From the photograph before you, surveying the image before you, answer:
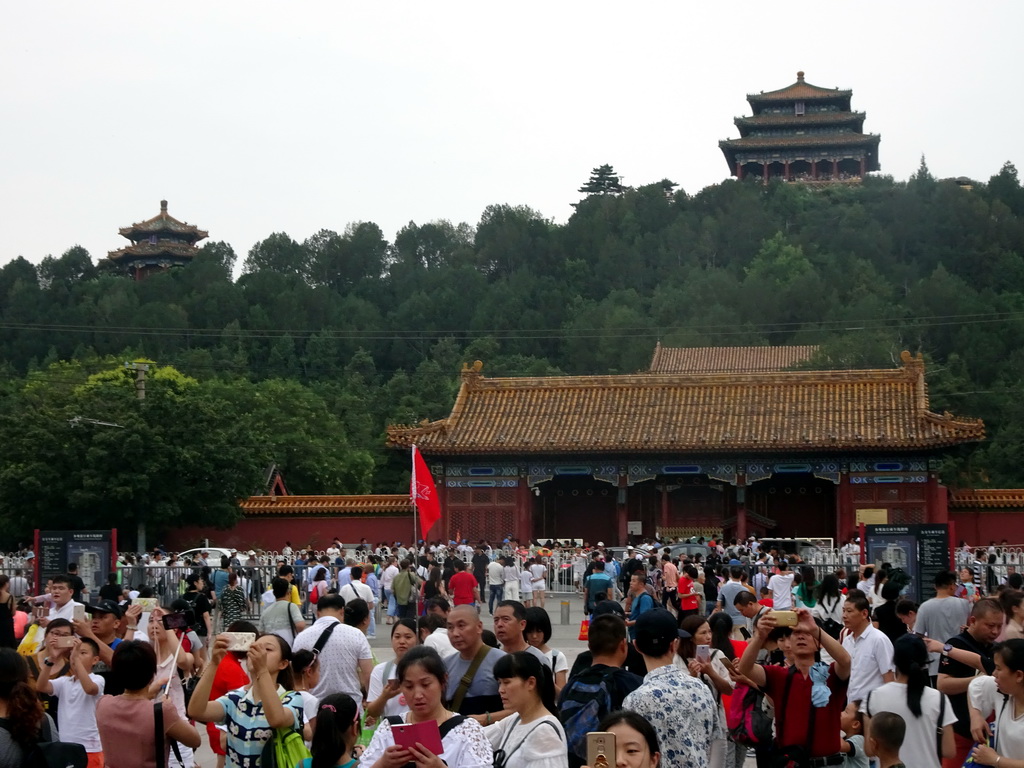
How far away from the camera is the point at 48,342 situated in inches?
3184

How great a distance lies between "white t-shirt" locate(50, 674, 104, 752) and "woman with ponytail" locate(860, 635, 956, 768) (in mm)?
4250

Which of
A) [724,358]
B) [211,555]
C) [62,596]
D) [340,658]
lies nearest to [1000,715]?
[340,658]

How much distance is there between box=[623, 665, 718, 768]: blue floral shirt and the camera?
21.8 ft

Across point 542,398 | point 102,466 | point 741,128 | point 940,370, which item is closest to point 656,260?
point 741,128

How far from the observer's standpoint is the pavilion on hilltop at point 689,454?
36.2 meters

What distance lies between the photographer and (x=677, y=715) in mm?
6676

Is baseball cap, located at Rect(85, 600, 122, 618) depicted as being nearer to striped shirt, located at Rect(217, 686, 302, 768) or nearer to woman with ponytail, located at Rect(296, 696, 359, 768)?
striped shirt, located at Rect(217, 686, 302, 768)

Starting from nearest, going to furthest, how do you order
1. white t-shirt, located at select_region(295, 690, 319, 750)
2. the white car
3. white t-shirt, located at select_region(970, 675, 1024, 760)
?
white t-shirt, located at select_region(970, 675, 1024, 760) < white t-shirt, located at select_region(295, 690, 319, 750) < the white car

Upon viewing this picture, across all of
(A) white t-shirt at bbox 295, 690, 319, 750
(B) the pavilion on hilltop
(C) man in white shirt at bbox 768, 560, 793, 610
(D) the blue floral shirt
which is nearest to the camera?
(D) the blue floral shirt

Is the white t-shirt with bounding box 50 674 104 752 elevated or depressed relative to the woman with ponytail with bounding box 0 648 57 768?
depressed

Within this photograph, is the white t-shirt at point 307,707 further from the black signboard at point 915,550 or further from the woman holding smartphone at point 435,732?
the black signboard at point 915,550

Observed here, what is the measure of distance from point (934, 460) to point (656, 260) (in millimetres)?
51371

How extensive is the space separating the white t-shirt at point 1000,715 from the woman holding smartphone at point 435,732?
9.13ft

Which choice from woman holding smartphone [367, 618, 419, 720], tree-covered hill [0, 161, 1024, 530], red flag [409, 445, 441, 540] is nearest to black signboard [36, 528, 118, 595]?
red flag [409, 445, 441, 540]
